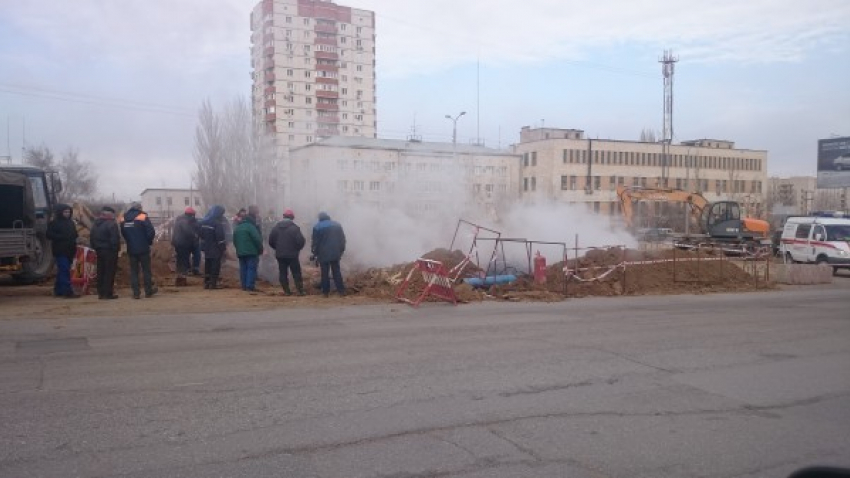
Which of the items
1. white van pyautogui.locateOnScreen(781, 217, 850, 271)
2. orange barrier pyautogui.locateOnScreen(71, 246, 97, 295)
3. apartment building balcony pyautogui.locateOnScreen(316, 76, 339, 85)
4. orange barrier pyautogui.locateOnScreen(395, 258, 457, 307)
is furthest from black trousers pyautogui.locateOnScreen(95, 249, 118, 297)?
white van pyautogui.locateOnScreen(781, 217, 850, 271)

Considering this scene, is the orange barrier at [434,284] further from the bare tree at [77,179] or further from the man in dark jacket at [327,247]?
the bare tree at [77,179]

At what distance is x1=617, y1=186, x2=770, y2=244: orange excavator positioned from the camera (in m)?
33.7

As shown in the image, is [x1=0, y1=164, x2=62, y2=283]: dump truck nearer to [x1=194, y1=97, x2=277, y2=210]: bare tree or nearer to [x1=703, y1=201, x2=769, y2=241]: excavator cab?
[x1=194, y1=97, x2=277, y2=210]: bare tree

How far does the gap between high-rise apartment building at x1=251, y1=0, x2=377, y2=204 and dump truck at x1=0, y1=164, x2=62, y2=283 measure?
34.5ft

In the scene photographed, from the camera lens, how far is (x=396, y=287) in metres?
14.8

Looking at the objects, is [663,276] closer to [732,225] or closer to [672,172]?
[732,225]

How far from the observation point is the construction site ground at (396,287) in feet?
39.5

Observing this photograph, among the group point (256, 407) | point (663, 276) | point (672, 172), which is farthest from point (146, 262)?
point (672, 172)

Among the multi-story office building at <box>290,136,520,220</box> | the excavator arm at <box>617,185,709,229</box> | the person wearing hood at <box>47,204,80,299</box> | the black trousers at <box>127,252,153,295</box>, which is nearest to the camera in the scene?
the black trousers at <box>127,252,153,295</box>

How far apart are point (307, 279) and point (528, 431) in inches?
441

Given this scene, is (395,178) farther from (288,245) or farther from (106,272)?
(106,272)

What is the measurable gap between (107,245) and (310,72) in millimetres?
17173

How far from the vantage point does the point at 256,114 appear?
32688mm

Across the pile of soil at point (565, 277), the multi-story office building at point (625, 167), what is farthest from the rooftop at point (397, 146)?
the multi-story office building at point (625, 167)
